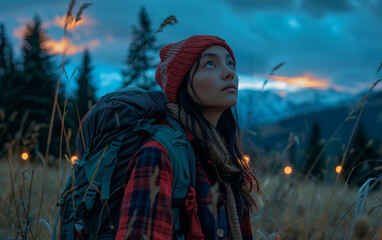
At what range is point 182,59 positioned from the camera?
7.80 feet

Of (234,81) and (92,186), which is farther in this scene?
(234,81)

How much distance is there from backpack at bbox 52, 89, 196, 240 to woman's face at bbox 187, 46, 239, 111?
0.39 meters

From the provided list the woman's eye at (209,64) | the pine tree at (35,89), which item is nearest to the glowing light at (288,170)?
the woman's eye at (209,64)

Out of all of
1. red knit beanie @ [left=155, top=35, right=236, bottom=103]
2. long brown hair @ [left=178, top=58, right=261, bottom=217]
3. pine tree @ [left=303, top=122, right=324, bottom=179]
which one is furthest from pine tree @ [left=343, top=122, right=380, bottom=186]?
red knit beanie @ [left=155, top=35, right=236, bottom=103]

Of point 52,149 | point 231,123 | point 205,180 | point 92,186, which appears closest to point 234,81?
point 231,123

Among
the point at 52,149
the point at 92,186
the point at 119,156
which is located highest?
the point at 119,156

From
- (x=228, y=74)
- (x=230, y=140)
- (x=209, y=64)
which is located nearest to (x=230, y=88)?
(x=228, y=74)

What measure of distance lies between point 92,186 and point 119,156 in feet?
0.68

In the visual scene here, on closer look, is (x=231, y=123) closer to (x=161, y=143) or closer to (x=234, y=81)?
(x=234, y=81)

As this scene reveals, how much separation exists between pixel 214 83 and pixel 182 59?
0.31 meters

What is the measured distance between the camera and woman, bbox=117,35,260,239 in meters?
1.63

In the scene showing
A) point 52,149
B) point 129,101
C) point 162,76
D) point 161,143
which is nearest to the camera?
point 161,143

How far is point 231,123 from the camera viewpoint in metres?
2.67

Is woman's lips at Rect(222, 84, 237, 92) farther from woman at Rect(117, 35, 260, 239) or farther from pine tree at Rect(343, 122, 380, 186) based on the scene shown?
pine tree at Rect(343, 122, 380, 186)
